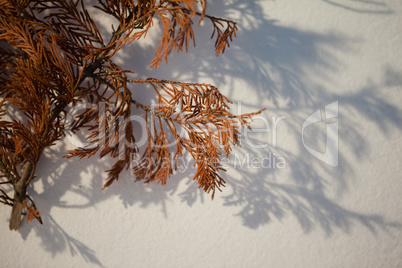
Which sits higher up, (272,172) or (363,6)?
(363,6)

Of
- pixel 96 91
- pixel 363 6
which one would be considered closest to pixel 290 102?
pixel 363 6

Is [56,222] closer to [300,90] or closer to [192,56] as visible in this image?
[192,56]

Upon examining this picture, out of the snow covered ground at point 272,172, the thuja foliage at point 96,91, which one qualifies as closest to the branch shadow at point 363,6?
the snow covered ground at point 272,172

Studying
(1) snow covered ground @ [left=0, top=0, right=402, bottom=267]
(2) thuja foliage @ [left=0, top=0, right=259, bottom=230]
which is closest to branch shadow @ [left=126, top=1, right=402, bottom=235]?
(1) snow covered ground @ [left=0, top=0, right=402, bottom=267]

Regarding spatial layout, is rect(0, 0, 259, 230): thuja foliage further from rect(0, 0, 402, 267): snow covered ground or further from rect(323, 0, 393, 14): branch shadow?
rect(323, 0, 393, 14): branch shadow

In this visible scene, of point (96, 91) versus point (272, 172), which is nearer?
point (96, 91)

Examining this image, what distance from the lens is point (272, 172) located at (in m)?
0.77

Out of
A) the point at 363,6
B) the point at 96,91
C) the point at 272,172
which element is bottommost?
the point at 272,172

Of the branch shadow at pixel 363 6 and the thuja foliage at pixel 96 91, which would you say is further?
the branch shadow at pixel 363 6

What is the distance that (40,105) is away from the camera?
21.6 inches

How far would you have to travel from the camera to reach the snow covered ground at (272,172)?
0.74 m

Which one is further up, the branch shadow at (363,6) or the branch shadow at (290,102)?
the branch shadow at (363,6)

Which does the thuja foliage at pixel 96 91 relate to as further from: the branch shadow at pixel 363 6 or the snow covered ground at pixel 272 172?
the branch shadow at pixel 363 6

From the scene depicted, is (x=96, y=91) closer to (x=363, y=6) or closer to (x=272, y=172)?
(x=272, y=172)
